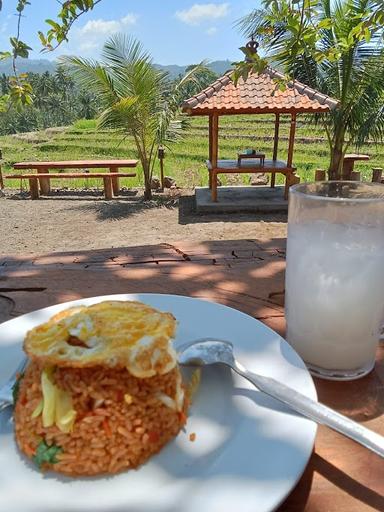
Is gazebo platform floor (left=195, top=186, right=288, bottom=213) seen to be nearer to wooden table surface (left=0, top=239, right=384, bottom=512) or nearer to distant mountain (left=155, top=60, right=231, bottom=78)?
distant mountain (left=155, top=60, right=231, bottom=78)

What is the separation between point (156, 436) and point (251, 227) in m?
6.04

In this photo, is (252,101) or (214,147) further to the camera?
A: (214,147)

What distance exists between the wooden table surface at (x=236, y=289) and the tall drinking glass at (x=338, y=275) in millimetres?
47

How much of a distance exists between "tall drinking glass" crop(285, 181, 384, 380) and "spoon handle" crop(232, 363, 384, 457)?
0.49ft

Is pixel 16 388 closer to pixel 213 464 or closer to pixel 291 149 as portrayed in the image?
pixel 213 464

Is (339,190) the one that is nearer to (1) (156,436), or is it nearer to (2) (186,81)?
(1) (156,436)

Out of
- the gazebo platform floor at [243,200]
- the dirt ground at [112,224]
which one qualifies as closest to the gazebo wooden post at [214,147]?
the gazebo platform floor at [243,200]

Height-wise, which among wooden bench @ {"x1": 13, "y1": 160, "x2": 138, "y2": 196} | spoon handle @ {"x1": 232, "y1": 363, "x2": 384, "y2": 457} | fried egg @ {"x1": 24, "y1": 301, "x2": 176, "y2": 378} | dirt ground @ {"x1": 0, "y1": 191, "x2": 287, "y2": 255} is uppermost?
fried egg @ {"x1": 24, "y1": 301, "x2": 176, "y2": 378}

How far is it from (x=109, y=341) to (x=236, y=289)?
18.5 inches

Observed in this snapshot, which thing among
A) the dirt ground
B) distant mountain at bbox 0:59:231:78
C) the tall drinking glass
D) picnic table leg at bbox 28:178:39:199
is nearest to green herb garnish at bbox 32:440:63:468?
the tall drinking glass

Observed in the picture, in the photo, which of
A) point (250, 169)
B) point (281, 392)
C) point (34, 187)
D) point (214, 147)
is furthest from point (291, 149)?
point (281, 392)

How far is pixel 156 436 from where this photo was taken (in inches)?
20.0

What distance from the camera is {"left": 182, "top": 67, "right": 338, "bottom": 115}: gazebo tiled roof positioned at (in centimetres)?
700

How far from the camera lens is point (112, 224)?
6918mm
